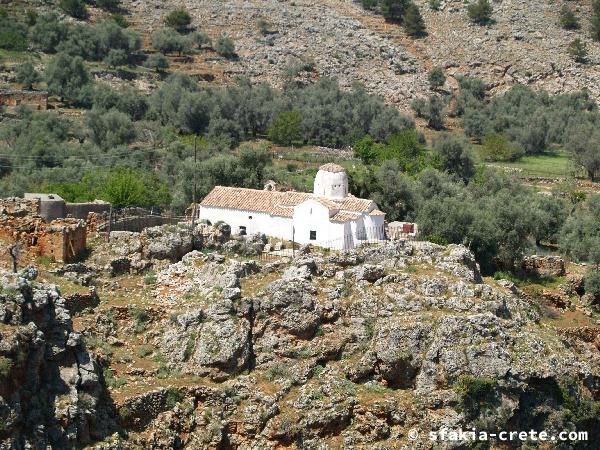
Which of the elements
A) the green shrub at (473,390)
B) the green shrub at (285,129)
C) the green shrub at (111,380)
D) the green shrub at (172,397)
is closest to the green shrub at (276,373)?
the green shrub at (172,397)

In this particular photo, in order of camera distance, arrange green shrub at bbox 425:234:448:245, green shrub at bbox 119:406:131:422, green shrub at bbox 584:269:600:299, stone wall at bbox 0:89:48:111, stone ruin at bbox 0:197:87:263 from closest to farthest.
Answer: green shrub at bbox 119:406:131:422, stone ruin at bbox 0:197:87:263, green shrub at bbox 425:234:448:245, green shrub at bbox 584:269:600:299, stone wall at bbox 0:89:48:111

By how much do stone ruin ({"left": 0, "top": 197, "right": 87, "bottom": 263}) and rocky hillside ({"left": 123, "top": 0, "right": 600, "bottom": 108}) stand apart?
59177 millimetres

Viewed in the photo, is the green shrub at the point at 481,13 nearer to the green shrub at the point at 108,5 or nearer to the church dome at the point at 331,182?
the green shrub at the point at 108,5

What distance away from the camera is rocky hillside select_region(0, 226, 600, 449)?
33.7 metres

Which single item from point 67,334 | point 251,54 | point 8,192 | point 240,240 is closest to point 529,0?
point 251,54

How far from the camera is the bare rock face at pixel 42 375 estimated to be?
91.0 feet

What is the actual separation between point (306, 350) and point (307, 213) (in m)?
7.70

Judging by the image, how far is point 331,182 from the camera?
143ft

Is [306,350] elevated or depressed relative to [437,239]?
elevated

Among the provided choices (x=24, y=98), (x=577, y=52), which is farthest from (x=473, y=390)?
(x=577, y=52)

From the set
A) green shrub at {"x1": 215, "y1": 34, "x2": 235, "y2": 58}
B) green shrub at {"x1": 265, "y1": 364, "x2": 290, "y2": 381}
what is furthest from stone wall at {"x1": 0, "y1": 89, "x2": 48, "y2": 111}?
green shrub at {"x1": 265, "y1": 364, "x2": 290, "y2": 381}

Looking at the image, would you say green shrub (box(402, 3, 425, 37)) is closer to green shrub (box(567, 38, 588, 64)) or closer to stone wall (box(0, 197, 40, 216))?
green shrub (box(567, 38, 588, 64))

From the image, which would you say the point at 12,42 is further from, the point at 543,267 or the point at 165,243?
the point at 165,243

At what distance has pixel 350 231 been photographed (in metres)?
41.7
